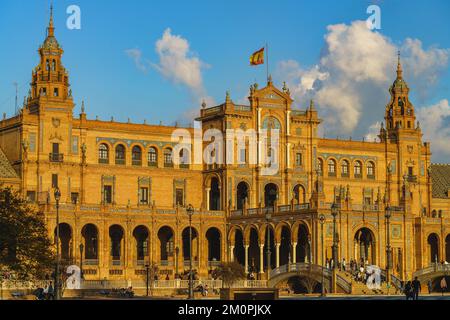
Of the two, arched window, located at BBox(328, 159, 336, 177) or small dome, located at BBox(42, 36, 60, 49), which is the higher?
small dome, located at BBox(42, 36, 60, 49)

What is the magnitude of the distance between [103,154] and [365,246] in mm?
27191

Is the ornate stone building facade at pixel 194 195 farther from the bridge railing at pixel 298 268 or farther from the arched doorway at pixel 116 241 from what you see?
the bridge railing at pixel 298 268

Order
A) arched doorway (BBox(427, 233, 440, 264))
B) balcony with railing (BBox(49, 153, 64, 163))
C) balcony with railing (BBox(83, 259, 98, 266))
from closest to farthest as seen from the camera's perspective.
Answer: balcony with railing (BBox(83, 259, 98, 266)) < balcony with railing (BBox(49, 153, 64, 163)) < arched doorway (BBox(427, 233, 440, 264))

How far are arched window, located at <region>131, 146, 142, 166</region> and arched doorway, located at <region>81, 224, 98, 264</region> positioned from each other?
965cm

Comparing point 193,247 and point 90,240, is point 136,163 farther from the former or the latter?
point 90,240

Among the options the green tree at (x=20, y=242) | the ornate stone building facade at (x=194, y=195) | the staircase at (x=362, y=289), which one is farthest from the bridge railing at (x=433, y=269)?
the green tree at (x=20, y=242)

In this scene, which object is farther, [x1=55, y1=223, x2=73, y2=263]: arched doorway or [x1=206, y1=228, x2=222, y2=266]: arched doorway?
[x1=206, y1=228, x2=222, y2=266]: arched doorway

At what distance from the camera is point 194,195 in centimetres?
12000

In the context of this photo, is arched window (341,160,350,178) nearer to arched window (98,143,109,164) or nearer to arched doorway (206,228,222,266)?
arched doorway (206,228,222,266)

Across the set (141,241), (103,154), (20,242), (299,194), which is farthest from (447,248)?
(20,242)

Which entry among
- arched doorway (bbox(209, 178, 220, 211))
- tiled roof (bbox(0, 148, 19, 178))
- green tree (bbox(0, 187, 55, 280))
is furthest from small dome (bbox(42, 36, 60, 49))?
green tree (bbox(0, 187, 55, 280))

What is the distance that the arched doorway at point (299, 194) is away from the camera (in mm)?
122162

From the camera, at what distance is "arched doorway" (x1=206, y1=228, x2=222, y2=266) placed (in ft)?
388
